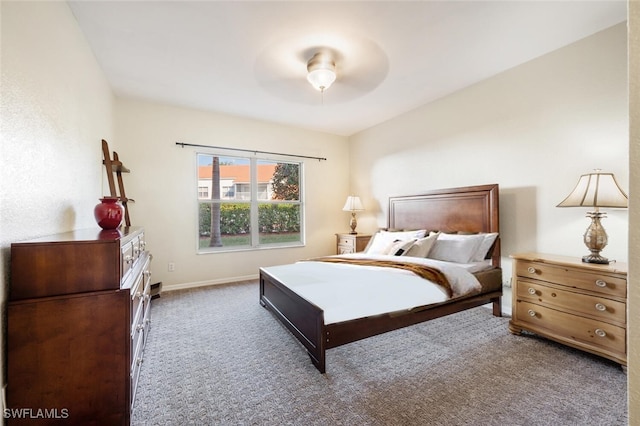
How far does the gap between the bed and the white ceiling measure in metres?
1.37

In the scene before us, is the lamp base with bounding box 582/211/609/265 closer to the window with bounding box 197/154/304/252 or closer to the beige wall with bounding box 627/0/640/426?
the beige wall with bounding box 627/0/640/426

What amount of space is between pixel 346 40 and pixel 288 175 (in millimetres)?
2794

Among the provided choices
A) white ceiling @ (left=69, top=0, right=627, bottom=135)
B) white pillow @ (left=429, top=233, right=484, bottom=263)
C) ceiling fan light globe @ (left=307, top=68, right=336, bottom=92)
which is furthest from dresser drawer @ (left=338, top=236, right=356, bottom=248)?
ceiling fan light globe @ (left=307, top=68, right=336, bottom=92)

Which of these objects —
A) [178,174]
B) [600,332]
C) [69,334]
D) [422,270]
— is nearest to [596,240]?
[600,332]

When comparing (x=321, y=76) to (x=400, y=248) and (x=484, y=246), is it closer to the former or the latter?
(x=400, y=248)

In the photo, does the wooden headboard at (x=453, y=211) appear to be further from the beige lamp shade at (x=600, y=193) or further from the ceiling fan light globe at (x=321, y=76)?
the ceiling fan light globe at (x=321, y=76)

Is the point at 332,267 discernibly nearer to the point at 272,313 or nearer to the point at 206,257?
the point at 272,313

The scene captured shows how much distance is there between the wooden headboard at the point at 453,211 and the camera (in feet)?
9.76

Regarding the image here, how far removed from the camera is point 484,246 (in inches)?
117

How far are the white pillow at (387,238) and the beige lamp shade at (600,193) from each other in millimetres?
1574

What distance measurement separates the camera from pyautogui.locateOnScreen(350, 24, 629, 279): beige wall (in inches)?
89.4

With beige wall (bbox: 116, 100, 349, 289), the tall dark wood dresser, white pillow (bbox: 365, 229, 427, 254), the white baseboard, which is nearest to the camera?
the tall dark wood dresser

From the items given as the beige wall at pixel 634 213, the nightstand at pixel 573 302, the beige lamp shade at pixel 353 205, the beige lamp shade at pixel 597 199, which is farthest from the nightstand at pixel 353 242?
the beige wall at pixel 634 213

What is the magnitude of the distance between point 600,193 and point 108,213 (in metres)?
3.55
